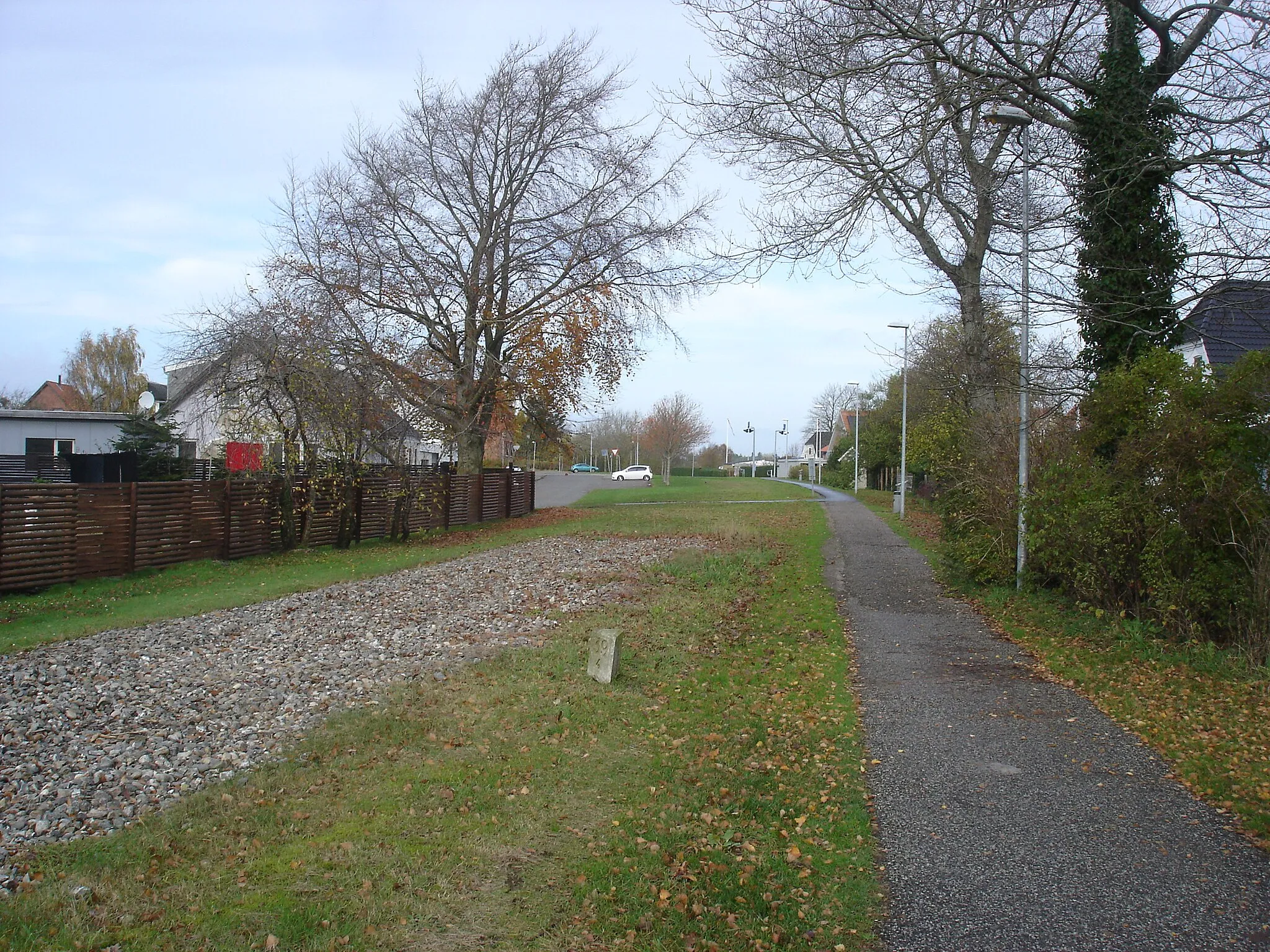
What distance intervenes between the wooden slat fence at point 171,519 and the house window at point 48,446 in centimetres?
1522

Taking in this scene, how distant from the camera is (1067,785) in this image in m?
5.93

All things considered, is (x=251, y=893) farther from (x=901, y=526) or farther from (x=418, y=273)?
(x=901, y=526)

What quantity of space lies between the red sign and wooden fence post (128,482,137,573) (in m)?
3.35

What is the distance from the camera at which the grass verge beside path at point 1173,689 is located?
5863 millimetres

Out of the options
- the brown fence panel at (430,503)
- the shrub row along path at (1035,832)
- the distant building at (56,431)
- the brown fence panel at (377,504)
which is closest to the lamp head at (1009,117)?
the shrub row along path at (1035,832)

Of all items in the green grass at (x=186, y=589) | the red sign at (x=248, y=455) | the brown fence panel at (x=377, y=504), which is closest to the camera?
the green grass at (x=186, y=589)

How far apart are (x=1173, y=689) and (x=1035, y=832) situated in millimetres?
3790

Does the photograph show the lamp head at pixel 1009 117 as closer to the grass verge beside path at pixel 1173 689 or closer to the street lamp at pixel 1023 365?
the street lamp at pixel 1023 365

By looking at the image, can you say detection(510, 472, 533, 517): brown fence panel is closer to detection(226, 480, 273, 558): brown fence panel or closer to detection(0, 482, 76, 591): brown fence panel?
detection(226, 480, 273, 558): brown fence panel

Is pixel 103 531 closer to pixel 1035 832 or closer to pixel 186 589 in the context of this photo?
pixel 186 589

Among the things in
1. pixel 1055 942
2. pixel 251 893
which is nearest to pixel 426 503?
pixel 251 893

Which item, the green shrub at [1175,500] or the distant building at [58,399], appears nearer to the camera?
the green shrub at [1175,500]

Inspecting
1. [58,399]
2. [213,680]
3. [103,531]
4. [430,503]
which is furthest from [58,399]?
[213,680]

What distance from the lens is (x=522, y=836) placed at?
5250mm
